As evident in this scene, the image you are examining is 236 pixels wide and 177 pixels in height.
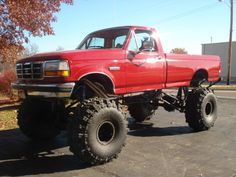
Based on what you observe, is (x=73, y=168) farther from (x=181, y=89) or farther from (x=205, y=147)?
(x=181, y=89)

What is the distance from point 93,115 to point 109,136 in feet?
2.29

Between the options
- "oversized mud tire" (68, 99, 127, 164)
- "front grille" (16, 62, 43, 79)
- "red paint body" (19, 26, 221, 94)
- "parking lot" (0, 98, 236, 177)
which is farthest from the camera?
"front grille" (16, 62, 43, 79)

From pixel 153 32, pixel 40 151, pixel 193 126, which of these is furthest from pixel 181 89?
pixel 40 151

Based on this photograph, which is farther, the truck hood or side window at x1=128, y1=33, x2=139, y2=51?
side window at x1=128, y1=33, x2=139, y2=51

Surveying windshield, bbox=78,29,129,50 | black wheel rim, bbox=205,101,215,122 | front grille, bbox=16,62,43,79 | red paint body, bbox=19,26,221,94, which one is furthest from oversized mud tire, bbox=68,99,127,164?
black wheel rim, bbox=205,101,215,122

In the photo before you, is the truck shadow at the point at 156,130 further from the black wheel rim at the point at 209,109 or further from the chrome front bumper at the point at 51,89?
the chrome front bumper at the point at 51,89

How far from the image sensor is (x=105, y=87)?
24.7ft

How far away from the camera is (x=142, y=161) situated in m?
6.72

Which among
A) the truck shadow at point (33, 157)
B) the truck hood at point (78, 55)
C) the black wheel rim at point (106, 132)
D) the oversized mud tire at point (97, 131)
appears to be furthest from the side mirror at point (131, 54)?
the truck shadow at point (33, 157)

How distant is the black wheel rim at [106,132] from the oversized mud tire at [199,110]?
3122 millimetres

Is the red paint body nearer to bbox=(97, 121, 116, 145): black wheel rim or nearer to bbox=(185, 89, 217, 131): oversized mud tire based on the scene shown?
bbox=(185, 89, 217, 131): oversized mud tire

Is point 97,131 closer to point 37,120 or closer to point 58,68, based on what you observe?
point 58,68

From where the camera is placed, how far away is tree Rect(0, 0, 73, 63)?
11.8m

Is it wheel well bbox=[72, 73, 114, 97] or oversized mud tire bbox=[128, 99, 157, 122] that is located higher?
wheel well bbox=[72, 73, 114, 97]
